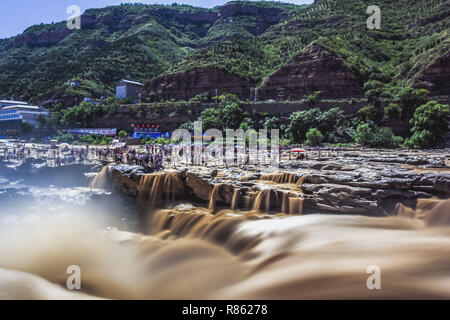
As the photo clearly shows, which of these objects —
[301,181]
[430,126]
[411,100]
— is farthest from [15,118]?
[430,126]

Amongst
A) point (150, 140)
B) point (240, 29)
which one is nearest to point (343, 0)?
point (240, 29)

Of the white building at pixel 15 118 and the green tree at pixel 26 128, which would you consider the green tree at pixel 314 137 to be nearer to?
the green tree at pixel 26 128

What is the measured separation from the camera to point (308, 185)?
590 inches

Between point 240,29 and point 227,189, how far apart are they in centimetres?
12616

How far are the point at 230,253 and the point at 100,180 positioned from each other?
14.4m

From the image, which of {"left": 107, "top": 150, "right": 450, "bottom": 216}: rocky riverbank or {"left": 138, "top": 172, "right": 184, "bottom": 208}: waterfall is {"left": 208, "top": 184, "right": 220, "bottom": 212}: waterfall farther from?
{"left": 138, "top": 172, "right": 184, "bottom": 208}: waterfall

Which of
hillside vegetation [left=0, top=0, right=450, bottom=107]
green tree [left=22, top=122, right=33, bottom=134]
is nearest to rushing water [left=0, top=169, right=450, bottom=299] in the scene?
hillside vegetation [left=0, top=0, right=450, bottom=107]

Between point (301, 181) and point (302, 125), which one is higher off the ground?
point (302, 125)

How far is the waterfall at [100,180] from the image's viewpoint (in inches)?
867

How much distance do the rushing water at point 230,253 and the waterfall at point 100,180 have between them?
167 inches

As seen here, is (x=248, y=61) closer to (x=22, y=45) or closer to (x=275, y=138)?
(x=275, y=138)

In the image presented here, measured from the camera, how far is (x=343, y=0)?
9512cm

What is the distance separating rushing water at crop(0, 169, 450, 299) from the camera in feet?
27.9

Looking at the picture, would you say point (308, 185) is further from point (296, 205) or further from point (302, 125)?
point (302, 125)
